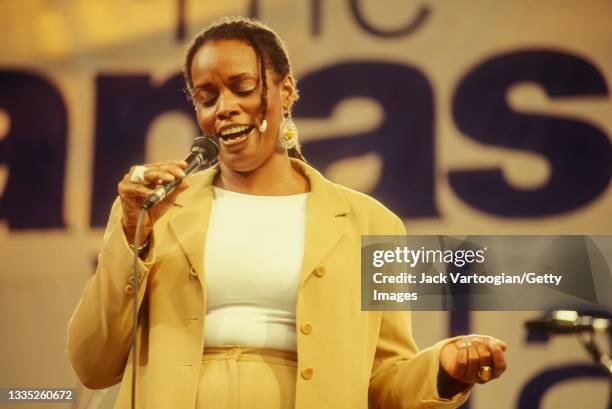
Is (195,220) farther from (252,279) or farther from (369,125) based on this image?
(369,125)

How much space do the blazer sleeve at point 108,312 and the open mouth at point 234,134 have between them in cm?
27

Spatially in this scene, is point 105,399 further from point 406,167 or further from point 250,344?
point 406,167

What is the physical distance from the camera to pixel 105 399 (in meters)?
2.64

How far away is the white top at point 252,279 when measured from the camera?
6.12ft

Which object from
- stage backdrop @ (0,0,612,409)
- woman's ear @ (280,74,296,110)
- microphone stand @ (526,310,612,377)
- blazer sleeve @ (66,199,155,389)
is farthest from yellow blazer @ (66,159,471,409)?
stage backdrop @ (0,0,612,409)

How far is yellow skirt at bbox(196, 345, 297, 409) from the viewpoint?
1.83 meters

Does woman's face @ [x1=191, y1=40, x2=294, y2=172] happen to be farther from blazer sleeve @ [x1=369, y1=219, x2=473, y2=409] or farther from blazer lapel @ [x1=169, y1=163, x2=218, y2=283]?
blazer sleeve @ [x1=369, y1=219, x2=473, y2=409]

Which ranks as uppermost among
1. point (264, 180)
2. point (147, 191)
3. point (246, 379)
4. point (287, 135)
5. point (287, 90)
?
point (287, 90)

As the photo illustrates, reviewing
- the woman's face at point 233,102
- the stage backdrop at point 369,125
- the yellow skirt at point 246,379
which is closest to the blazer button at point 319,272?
the yellow skirt at point 246,379

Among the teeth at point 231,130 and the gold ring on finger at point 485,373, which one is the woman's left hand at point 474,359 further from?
the teeth at point 231,130

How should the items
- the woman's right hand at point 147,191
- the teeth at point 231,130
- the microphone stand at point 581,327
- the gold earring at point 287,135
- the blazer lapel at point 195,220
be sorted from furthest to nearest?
the microphone stand at point 581,327, the gold earring at point 287,135, the teeth at point 231,130, the blazer lapel at point 195,220, the woman's right hand at point 147,191

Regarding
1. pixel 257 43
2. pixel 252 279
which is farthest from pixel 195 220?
pixel 257 43

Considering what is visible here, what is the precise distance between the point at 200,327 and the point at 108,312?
0.18 meters

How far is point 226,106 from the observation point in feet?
6.46
